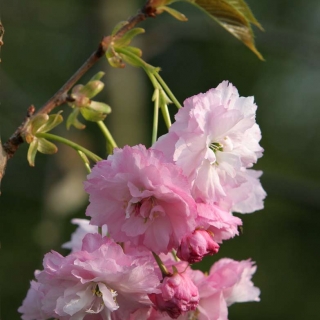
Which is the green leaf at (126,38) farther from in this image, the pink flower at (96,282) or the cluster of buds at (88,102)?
the pink flower at (96,282)

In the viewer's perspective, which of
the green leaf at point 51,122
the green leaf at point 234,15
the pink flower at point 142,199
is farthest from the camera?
the green leaf at point 234,15

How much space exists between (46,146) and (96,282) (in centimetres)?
21

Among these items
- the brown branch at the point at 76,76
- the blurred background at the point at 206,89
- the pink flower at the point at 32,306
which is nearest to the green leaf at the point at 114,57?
the brown branch at the point at 76,76

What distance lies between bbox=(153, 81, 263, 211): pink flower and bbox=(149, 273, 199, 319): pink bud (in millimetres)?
108

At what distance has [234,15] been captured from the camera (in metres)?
0.96

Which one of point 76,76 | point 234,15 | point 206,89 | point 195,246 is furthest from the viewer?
point 206,89

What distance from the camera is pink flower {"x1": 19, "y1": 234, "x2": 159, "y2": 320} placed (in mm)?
740

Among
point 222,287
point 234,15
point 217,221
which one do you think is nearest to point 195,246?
point 217,221

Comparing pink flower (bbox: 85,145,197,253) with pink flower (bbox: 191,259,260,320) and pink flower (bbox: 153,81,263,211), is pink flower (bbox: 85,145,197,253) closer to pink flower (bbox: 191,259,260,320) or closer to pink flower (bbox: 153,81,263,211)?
pink flower (bbox: 153,81,263,211)

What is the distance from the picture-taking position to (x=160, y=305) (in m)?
0.77

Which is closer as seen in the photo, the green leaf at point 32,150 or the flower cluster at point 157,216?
the flower cluster at point 157,216

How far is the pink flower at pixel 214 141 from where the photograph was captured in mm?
753

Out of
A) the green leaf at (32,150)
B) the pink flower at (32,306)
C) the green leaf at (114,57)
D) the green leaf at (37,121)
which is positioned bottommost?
the pink flower at (32,306)

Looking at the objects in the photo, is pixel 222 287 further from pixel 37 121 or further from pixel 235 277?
pixel 37 121
